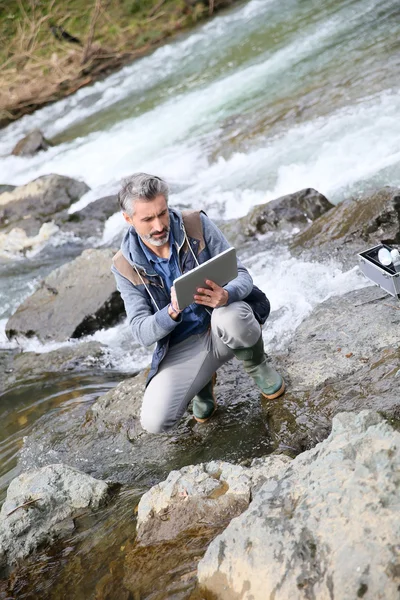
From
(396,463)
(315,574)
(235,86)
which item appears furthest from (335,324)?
(235,86)

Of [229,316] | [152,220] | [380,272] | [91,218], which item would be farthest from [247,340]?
[91,218]

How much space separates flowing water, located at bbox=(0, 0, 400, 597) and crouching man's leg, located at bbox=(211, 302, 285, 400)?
0.71 m

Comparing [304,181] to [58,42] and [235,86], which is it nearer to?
[235,86]

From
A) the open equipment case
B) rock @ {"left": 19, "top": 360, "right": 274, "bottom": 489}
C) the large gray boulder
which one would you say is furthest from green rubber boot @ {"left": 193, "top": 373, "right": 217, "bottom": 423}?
the large gray boulder

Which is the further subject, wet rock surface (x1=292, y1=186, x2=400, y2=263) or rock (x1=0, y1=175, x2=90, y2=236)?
rock (x1=0, y1=175, x2=90, y2=236)

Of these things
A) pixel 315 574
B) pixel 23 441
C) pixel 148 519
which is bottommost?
pixel 23 441

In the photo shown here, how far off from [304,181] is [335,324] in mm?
3282

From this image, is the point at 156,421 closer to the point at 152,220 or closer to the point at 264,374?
the point at 264,374

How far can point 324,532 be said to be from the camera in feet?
6.40

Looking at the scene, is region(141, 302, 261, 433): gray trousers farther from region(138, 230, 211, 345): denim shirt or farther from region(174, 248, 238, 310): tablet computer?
region(174, 248, 238, 310): tablet computer

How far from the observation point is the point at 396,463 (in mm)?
2014

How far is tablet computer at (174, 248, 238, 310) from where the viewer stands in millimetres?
2871

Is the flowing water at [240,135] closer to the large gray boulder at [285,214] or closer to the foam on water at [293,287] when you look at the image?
the foam on water at [293,287]

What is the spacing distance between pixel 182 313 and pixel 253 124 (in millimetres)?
6082
